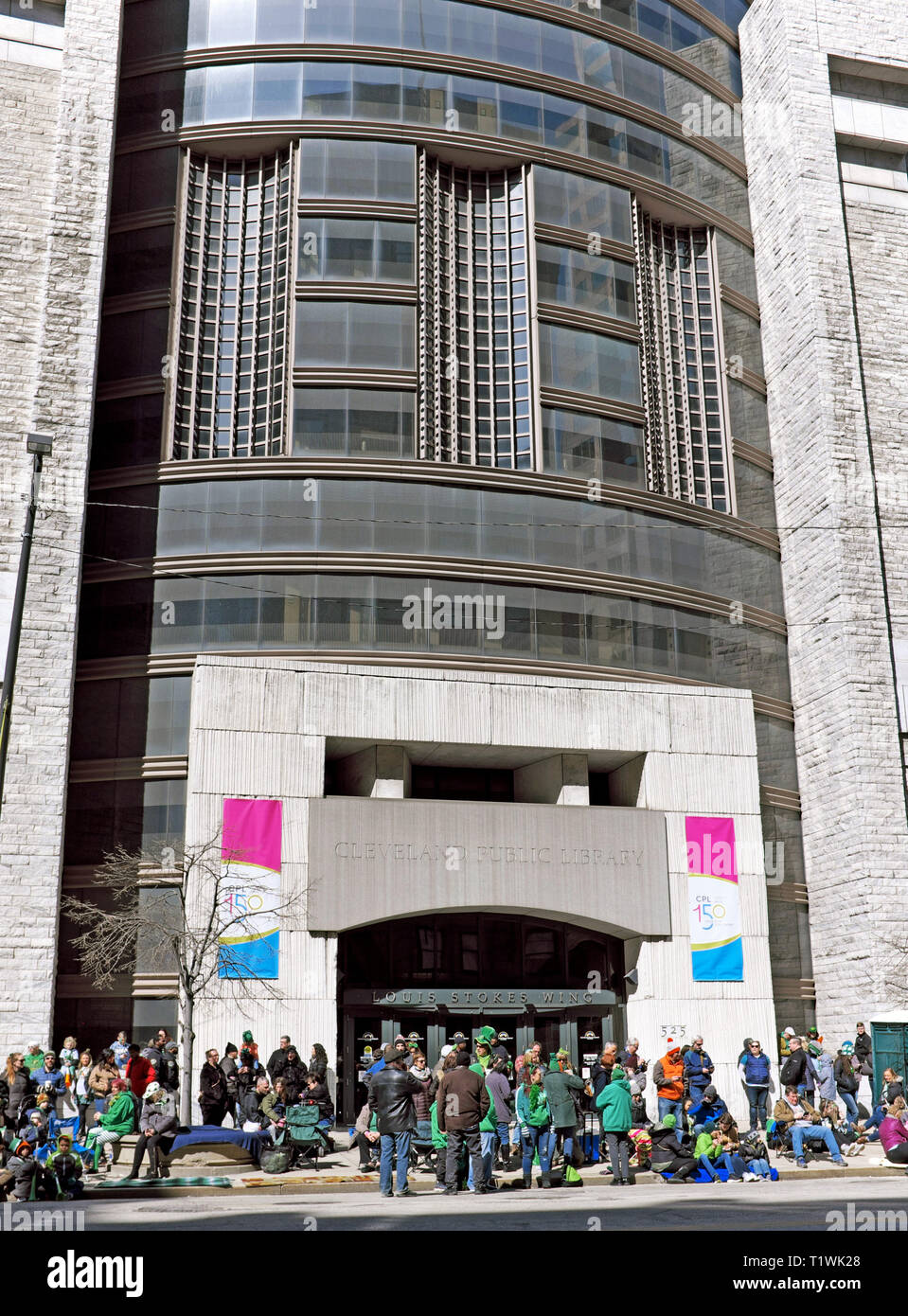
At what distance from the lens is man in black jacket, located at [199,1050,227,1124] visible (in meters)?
21.6

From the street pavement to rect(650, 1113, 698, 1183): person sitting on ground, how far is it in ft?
1.37

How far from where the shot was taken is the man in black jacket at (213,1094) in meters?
21.6

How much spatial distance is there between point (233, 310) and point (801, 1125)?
27103mm

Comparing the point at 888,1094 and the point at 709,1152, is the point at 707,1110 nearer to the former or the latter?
the point at 709,1152

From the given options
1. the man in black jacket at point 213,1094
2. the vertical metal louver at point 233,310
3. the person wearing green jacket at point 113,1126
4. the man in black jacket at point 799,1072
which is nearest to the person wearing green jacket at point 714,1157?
the man in black jacket at point 799,1072

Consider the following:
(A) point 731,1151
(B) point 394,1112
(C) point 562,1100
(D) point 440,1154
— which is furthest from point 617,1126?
(B) point 394,1112

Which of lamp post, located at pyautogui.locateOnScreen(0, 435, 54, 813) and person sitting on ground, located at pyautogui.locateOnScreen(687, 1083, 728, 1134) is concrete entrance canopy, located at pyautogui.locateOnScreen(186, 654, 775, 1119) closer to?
lamp post, located at pyautogui.locateOnScreen(0, 435, 54, 813)

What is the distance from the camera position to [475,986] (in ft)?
106

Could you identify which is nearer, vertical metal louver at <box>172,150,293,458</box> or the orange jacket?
the orange jacket

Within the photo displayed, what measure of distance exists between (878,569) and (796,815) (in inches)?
297

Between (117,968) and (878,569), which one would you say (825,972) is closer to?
(878,569)

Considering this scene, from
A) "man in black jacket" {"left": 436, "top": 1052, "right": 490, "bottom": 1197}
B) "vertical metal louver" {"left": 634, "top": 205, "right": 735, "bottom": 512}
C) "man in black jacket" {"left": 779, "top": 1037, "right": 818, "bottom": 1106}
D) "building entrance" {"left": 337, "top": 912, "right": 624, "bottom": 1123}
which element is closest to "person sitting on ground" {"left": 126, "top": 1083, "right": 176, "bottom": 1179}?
"man in black jacket" {"left": 436, "top": 1052, "right": 490, "bottom": 1197}

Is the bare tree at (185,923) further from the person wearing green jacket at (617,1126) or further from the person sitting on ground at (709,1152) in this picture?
the person sitting on ground at (709,1152)

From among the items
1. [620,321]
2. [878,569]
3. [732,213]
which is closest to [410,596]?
[620,321]
